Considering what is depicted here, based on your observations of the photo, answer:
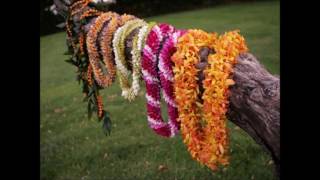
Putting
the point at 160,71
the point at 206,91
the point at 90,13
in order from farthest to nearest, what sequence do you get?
the point at 90,13 < the point at 160,71 < the point at 206,91

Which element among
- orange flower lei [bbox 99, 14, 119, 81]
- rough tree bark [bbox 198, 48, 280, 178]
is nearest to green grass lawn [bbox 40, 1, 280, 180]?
orange flower lei [bbox 99, 14, 119, 81]

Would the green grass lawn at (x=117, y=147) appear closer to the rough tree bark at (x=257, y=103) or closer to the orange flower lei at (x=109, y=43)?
the orange flower lei at (x=109, y=43)

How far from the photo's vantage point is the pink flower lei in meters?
3.04

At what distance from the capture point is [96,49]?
3.78m

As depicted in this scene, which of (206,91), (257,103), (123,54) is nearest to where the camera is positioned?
(257,103)

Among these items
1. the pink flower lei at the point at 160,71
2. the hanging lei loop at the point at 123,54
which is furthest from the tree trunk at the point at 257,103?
the hanging lei loop at the point at 123,54

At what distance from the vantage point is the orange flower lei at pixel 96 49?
147 inches

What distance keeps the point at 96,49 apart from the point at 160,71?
2.83ft

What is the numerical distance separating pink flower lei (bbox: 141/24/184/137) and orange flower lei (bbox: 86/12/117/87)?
0.55 meters

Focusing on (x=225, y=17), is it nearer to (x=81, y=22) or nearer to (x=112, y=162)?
(x=112, y=162)

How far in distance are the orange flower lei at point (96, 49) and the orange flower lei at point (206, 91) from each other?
3.08ft

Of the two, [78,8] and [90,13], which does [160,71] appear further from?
[78,8]

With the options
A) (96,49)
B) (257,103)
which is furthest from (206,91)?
(96,49)

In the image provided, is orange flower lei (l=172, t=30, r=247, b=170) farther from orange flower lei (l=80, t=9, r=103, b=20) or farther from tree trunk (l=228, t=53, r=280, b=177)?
orange flower lei (l=80, t=9, r=103, b=20)
